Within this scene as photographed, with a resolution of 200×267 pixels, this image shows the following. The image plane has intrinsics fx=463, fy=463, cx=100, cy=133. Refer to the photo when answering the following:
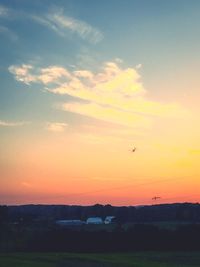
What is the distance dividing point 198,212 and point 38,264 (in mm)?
128708

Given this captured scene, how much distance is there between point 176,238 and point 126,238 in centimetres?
1071

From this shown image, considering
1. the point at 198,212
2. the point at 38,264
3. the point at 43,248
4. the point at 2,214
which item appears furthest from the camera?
the point at 198,212

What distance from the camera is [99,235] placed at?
9719 centimetres

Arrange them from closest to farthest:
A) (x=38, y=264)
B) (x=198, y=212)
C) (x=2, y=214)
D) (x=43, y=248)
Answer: (x=38, y=264) → (x=43, y=248) → (x=2, y=214) → (x=198, y=212)

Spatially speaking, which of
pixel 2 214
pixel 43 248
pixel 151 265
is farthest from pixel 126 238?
pixel 2 214

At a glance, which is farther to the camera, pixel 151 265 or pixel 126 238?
pixel 126 238

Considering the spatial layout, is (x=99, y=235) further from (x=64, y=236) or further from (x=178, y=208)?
(x=178, y=208)

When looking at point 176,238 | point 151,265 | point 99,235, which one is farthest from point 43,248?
point 151,265

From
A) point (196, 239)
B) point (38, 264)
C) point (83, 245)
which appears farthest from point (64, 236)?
point (38, 264)

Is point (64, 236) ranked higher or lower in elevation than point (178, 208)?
lower

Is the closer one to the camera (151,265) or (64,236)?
(151,265)

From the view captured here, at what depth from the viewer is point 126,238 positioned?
98.6 meters

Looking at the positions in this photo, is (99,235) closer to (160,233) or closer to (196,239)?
(160,233)

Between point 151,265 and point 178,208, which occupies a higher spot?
point 178,208
